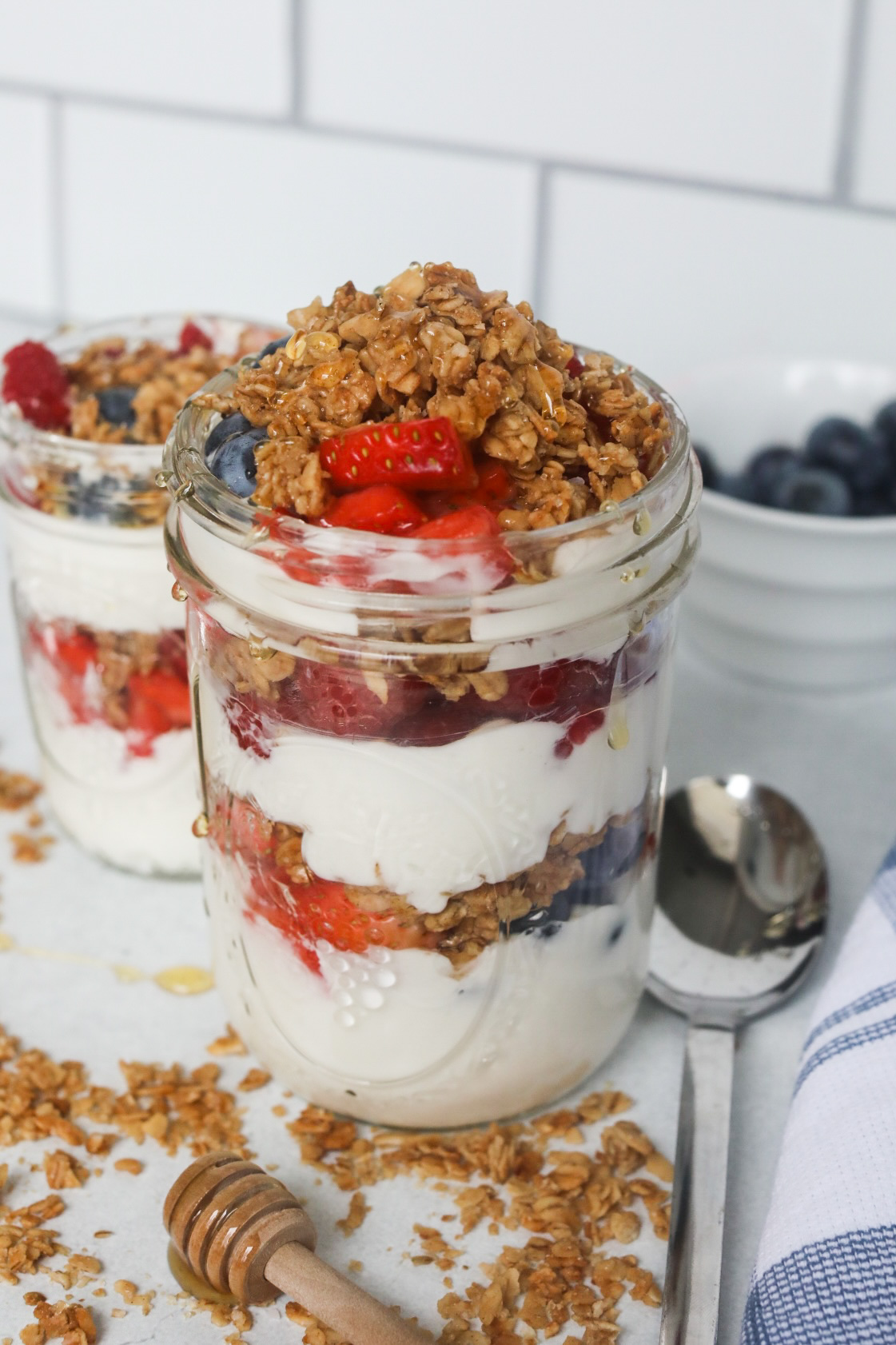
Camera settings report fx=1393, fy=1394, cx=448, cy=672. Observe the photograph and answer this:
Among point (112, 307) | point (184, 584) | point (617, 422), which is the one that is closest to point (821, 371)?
point (617, 422)

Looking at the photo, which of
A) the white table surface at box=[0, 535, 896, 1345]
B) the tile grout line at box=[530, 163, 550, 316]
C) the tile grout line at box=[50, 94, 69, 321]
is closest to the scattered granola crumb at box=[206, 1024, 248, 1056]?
the white table surface at box=[0, 535, 896, 1345]

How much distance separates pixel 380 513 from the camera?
1.80 ft

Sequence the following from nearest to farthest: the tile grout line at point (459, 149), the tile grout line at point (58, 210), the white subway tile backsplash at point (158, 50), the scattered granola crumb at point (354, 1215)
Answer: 1. the scattered granola crumb at point (354, 1215)
2. the tile grout line at point (459, 149)
3. the white subway tile backsplash at point (158, 50)
4. the tile grout line at point (58, 210)

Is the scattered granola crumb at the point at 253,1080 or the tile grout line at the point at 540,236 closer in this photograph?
the scattered granola crumb at the point at 253,1080

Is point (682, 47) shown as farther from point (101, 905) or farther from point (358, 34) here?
point (101, 905)

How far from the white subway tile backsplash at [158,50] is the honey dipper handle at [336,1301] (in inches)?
39.1

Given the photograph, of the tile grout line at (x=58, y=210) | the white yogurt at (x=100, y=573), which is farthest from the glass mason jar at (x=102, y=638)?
the tile grout line at (x=58, y=210)

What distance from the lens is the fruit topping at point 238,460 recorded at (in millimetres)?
580

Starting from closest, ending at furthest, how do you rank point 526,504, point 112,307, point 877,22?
point 526,504 < point 877,22 < point 112,307

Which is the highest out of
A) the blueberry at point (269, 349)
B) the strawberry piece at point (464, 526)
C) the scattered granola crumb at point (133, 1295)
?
the blueberry at point (269, 349)

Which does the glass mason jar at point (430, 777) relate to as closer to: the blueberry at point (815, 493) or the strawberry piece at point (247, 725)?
the strawberry piece at point (247, 725)

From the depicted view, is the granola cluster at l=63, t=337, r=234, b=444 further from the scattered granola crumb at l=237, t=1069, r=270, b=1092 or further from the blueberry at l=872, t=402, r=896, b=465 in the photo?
the blueberry at l=872, t=402, r=896, b=465

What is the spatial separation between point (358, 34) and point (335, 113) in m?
0.07

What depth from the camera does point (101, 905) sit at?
2.73 ft
